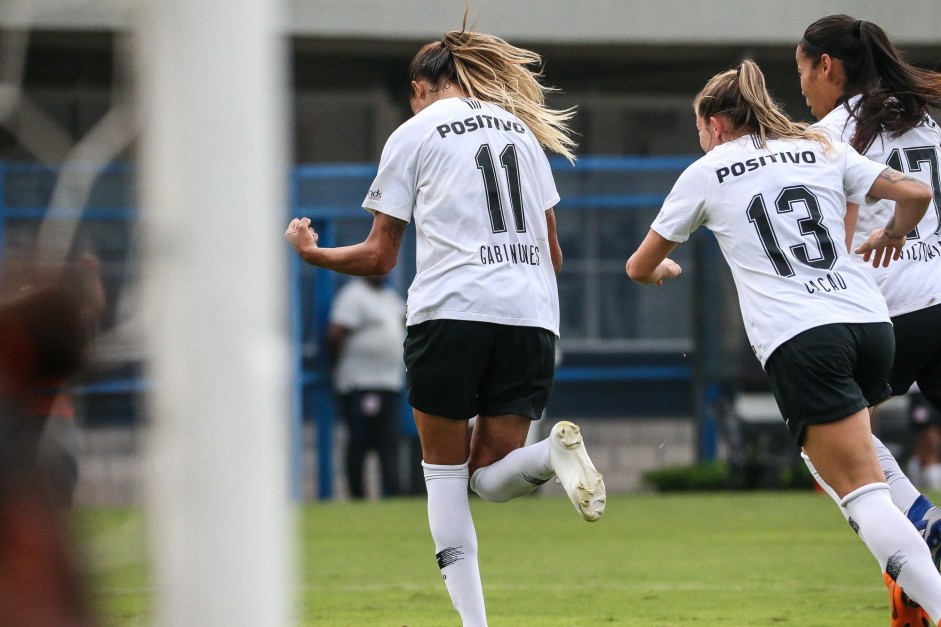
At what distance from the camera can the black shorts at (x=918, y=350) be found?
481 cm

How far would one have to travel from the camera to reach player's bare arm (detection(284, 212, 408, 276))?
176 inches

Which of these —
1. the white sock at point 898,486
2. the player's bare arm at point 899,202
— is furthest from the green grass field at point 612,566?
the player's bare arm at point 899,202

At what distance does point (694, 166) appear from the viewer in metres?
4.43

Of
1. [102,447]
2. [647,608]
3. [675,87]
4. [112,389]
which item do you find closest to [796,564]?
[647,608]

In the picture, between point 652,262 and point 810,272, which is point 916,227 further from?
point 652,262

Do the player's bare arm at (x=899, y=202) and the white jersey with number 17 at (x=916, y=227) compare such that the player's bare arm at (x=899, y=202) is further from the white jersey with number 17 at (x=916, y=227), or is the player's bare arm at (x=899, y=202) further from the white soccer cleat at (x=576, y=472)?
the white soccer cleat at (x=576, y=472)

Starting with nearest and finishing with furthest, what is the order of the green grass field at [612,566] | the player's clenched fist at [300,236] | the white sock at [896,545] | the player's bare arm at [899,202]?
1. the white sock at [896,545]
2. the player's bare arm at [899,202]
3. the player's clenched fist at [300,236]
4. the green grass field at [612,566]

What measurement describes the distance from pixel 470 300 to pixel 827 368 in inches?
44.4

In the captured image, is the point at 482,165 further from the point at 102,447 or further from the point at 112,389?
the point at 112,389

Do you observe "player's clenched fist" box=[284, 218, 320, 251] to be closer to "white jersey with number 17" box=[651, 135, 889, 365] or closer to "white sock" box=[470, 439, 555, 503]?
"white sock" box=[470, 439, 555, 503]

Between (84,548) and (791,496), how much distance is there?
10312mm

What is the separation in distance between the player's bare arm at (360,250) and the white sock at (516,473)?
2.46ft

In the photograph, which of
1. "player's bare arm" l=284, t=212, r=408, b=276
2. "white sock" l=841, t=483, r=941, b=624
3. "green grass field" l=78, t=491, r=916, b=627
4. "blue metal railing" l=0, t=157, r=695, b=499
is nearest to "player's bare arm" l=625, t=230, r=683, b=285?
"player's bare arm" l=284, t=212, r=408, b=276

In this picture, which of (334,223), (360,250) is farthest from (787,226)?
(334,223)
